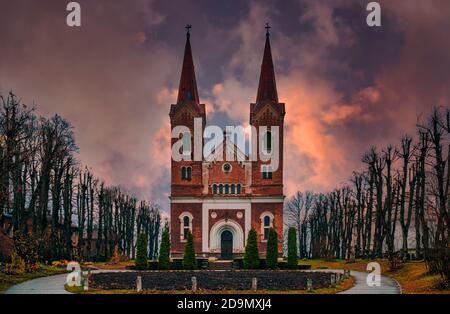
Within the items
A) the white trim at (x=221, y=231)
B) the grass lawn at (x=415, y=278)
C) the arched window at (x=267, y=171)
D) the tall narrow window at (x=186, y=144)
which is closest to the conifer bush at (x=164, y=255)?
the white trim at (x=221, y=231)

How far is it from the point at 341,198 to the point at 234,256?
1633 centimetres

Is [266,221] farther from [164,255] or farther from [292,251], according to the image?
[164,255]

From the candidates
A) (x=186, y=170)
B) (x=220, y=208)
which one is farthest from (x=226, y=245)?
(x=186, y=170)

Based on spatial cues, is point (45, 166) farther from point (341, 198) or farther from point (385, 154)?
point (341, 198)

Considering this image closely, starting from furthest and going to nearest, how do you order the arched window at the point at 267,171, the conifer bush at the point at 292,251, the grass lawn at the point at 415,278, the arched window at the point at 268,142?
1. the arched window at the point at 268,142
2. the arched window at the point at 267,171
3. the conifer bush at the point at 292,251
4. the grass lawn at the point at 415,278

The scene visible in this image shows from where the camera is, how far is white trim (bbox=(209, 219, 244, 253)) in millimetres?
54147

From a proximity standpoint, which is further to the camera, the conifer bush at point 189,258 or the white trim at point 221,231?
the white trim at point 221,231

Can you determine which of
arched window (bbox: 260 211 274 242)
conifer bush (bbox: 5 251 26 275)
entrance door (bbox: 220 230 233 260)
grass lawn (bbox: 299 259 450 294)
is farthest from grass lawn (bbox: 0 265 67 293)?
arched window (bbox: 260 211 274 242)

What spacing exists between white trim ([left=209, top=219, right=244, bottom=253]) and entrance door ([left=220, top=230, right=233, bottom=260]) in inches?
11.7

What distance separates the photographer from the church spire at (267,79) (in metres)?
55.7

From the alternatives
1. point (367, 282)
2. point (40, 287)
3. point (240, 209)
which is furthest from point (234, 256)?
point (40, 287)

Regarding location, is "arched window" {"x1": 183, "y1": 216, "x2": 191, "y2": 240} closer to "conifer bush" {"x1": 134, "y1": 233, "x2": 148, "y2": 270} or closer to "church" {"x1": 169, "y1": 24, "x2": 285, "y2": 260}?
"church" {"x1": 169, "y1": 24, "x2": 285, "y2": 260}

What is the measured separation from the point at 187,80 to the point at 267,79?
804cm

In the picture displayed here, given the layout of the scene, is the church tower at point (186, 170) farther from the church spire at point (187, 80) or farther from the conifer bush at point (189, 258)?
the conifer bush at point (189, 258)
